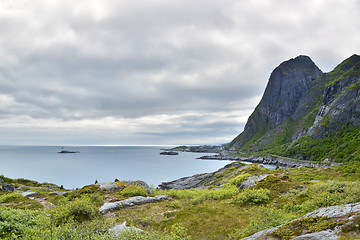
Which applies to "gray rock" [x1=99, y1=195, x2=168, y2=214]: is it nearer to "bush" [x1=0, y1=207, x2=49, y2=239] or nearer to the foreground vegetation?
the foreground vegetation

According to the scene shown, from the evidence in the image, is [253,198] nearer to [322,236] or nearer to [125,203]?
[125,203]

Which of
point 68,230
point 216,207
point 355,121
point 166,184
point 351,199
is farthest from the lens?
point 355,121

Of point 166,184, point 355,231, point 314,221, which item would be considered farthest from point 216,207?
point 166,184

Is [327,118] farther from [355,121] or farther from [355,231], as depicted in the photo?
[355,231]

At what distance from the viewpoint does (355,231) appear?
6.88 meters

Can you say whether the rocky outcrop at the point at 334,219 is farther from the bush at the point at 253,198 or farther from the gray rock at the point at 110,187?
the gray rock at the point at 110,187

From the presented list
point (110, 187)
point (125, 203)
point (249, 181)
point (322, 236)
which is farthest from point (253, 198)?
point (110, 187)

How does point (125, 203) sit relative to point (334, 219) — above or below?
below

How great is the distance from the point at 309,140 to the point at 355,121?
44903mm

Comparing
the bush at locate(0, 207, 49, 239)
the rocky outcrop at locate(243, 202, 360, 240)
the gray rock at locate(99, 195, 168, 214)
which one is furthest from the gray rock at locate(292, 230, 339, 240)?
the gray rock at locate(99, 195, 168, 214)

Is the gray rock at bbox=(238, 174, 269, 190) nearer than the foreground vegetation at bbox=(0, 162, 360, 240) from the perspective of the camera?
No

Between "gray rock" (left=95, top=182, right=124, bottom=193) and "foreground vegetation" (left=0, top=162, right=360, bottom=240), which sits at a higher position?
"foreground vegetation" (left=0, top=162, right=360, bottom=240)

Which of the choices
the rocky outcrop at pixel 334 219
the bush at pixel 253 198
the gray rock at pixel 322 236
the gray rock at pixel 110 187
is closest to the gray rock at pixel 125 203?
the gray rock at pixel 110 187

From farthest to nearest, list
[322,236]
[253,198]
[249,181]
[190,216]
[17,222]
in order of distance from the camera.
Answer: [249,181]
[253,198]
[190,216]
[17,222]
[322,236]
